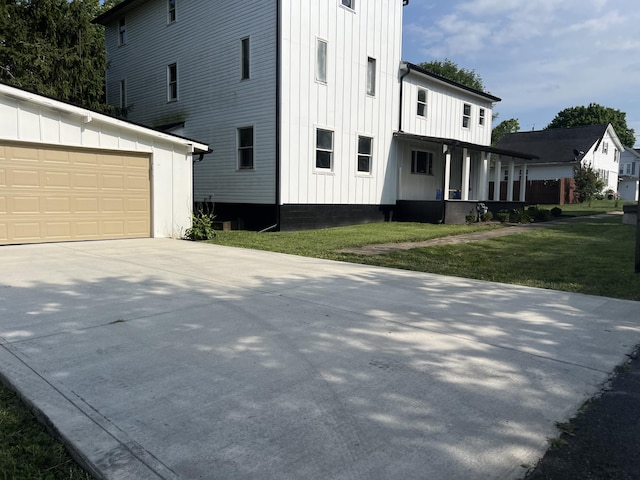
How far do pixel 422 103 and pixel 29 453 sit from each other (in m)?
19.9

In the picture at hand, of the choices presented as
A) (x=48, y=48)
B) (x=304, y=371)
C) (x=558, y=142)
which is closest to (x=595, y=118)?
(x=558, y=142)

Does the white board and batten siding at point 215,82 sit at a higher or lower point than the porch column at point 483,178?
higher

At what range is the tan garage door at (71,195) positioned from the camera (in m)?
10.1

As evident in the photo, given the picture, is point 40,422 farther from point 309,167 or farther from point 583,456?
point 309,167

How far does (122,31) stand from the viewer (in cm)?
2131

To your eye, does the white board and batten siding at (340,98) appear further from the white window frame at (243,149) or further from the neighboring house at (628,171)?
the neighboring house at (628,171)

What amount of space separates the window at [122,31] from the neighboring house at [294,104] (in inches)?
1.8

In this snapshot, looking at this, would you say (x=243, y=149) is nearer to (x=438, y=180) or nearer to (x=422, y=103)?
(x=422, y=103)

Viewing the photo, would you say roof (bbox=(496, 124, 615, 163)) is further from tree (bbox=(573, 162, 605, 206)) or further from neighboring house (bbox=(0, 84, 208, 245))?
neighboring house (bbox=(0, 84, 208, 245))

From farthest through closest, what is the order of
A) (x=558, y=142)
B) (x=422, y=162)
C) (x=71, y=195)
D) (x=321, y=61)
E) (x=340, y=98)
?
1. (x=558, y=142)
2. (x=422, y=162)
3. (x=340, y=98)
4. (x=321, y=61)
5. (x=71, y=195)

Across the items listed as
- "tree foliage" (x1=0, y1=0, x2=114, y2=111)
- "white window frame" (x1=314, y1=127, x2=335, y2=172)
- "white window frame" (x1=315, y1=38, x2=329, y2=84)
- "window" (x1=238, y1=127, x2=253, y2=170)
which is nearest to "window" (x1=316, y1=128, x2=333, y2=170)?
"white window frame" (x1=314, y1=127, x2=335, y2=172)

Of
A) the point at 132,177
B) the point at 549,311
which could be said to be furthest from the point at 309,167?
the point at 549,311

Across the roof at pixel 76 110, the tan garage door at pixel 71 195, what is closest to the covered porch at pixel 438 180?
the roof at pixel 76 110

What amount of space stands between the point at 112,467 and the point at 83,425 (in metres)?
0.50
